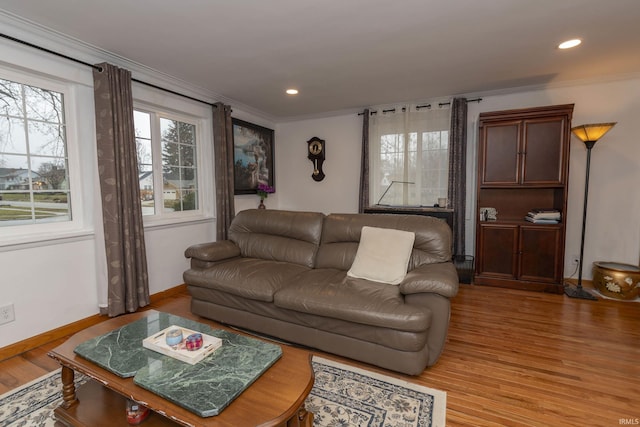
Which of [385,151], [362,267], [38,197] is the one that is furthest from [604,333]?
[38,197]

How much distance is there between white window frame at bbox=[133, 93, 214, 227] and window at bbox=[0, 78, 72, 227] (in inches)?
29.1

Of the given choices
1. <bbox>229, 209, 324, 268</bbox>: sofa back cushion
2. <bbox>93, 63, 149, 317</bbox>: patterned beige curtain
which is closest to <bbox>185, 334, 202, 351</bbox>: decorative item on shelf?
<bbox>229, 209, 324, 268</bbox>: sofa back cushion

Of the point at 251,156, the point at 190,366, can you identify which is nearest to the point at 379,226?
the point at 190,366

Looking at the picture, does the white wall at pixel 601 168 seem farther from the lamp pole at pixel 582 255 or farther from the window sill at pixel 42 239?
the window sill at pixel 42 239

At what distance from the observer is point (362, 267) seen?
97.6 inches

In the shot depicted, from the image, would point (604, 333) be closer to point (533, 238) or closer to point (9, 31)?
point (533, 238)

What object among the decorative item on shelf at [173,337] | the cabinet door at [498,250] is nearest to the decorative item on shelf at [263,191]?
the cabinet door at [498,250]

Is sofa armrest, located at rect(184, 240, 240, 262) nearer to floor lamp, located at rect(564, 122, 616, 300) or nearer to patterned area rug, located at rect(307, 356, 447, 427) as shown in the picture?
patterned area rug, located at rect(307, 356, 447, 427)

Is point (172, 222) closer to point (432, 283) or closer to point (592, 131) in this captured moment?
point (432, 283)

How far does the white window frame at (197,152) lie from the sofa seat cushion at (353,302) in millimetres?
1955

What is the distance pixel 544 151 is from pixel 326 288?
308 cm

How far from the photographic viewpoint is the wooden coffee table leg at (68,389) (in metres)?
1.46

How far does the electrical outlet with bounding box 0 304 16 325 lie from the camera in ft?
7.17

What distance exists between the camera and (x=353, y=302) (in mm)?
1997
